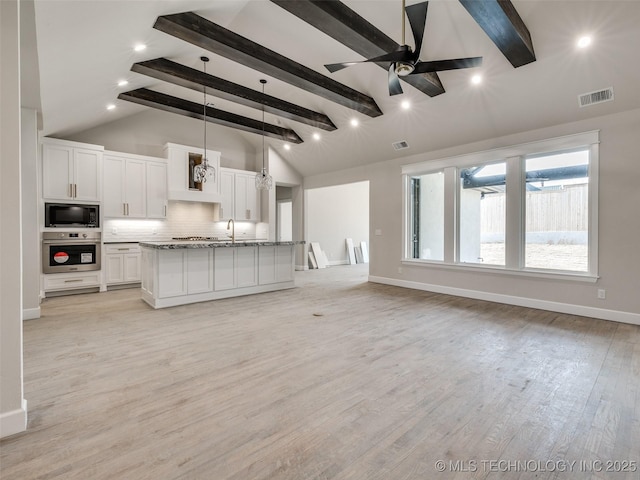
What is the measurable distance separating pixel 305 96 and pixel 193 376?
5272mm

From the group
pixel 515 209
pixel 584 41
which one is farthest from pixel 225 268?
pixel 584 41

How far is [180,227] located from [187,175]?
1.27 metres

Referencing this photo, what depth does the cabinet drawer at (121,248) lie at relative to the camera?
6303 mm

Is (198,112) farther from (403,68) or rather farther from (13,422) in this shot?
(13,422)

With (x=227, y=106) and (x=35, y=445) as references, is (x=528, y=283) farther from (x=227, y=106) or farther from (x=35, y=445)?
(x=227, y=106)

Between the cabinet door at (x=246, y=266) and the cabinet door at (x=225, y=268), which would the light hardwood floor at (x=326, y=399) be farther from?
the cabinet door at (x=246, y=266)

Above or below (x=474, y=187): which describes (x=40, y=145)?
above

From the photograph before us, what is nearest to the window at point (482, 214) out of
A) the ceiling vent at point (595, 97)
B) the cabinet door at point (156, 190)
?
the ceiling vent at point (595, 97)

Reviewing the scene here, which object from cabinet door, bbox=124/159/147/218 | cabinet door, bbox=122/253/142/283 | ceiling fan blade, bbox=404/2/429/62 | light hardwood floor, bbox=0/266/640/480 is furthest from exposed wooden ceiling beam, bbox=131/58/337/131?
cabinet door, bbox=122/253/142/283

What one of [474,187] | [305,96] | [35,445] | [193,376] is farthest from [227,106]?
[35,445]

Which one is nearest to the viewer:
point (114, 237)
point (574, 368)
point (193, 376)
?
point (193, 376)

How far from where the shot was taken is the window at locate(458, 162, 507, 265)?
218 inches

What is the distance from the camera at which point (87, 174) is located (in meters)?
6.05

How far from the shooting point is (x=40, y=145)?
18.4ft
